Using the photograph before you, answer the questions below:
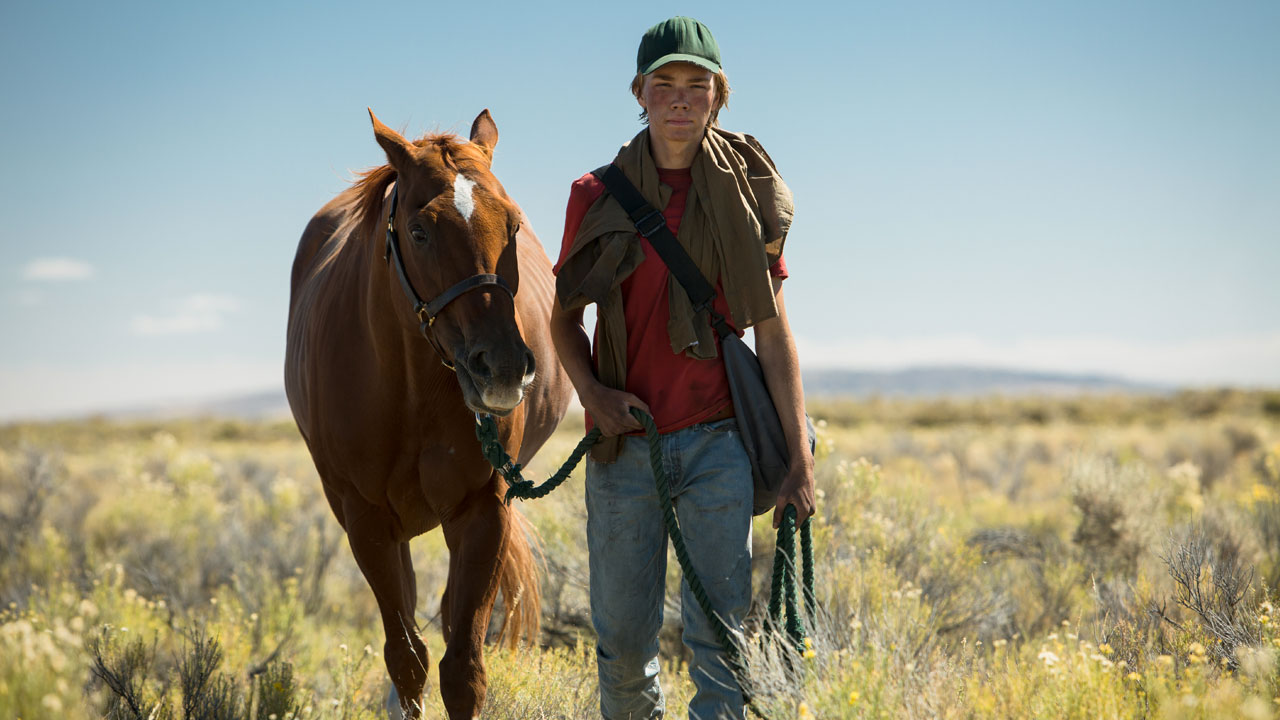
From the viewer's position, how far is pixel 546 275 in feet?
17.2

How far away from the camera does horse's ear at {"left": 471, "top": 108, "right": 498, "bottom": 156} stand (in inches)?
148

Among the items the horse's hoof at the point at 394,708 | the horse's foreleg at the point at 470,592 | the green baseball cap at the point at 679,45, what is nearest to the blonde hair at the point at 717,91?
the green baseball cap at the point at 679,45

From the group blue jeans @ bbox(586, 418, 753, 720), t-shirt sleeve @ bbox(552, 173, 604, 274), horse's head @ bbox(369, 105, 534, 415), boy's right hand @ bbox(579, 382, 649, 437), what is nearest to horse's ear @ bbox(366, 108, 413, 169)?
horse's head @ bbox(369, 105, 534, 415)

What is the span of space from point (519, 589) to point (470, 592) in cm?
72

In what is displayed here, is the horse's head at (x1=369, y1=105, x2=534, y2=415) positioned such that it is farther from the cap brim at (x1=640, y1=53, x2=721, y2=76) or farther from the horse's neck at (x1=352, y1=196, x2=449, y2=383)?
the cap brim at (x1=640, y1=53, x2=721, y2=76)

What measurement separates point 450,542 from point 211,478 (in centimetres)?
914

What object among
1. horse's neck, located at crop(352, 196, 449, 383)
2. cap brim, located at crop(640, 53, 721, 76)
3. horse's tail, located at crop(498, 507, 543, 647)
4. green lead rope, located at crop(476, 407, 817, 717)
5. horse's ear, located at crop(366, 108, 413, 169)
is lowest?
horse's tail, located at crop(498, 507, 543, 647)

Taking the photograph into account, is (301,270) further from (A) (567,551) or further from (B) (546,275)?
(A) (567,551)

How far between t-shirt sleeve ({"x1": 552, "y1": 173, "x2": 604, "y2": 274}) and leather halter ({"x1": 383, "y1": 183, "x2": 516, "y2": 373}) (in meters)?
0.23

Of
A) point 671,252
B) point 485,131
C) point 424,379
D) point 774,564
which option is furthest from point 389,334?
point 774,564

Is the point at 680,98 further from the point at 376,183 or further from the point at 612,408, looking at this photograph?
the point at 376,183

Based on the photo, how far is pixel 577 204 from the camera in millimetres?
2955

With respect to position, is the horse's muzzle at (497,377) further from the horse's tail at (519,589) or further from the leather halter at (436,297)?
the horse's tail at (519,589)

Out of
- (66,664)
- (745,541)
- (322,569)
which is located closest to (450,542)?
(745,541)
